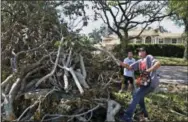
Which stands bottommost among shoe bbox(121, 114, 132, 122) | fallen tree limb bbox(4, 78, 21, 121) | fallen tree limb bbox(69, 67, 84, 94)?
shoe bbox(121, 114, 132, 122)

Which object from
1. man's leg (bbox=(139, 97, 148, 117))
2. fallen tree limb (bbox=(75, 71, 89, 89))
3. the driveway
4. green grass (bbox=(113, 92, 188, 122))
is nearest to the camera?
man's leg (bbox=(139, 97, 148, 117))

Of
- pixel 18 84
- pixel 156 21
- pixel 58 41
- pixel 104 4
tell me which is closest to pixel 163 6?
pixel 156 21

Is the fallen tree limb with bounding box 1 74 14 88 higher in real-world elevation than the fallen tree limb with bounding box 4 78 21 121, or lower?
higher

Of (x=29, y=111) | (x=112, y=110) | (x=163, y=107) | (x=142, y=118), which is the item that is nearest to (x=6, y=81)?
(x=29, y=111)

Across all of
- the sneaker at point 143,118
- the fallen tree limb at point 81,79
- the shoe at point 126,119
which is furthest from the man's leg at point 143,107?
the fallen tree limb at point 81,79

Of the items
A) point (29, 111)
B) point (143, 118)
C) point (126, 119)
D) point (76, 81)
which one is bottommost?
point (143, 118)

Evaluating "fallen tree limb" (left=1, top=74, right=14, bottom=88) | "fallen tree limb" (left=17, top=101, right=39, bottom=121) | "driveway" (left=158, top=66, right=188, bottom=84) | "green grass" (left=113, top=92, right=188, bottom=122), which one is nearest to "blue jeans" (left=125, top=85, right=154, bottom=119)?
"green grass" (left=113, top=92, right=188, bottom=122)

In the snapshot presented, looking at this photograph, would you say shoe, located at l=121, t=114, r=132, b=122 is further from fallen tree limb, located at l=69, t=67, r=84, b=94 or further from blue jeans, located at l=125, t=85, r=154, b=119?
fallen tree limb, located at l=69, t=67, r=84, b=94

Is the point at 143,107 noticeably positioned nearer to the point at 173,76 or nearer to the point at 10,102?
the point at 10,102

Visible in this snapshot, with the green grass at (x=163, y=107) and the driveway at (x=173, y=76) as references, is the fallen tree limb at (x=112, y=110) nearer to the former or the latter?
the green grass at (x=163, y=107)

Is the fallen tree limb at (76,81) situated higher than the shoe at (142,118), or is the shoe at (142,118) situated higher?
the fallen tree limb at (76,81)

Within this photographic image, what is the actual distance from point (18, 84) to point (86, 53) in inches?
90.2

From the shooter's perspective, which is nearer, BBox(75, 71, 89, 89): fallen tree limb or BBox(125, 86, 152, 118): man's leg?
BBox(125, 86, 152, 118): man's leg

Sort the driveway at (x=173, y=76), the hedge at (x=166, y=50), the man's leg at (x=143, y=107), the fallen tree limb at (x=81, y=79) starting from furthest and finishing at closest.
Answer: the hedge at (x=166, y=50), the driveway at (x=173, y=76), the fallen tree limb at (x=81, y=79), the man's leg at (x=143, y=107)
